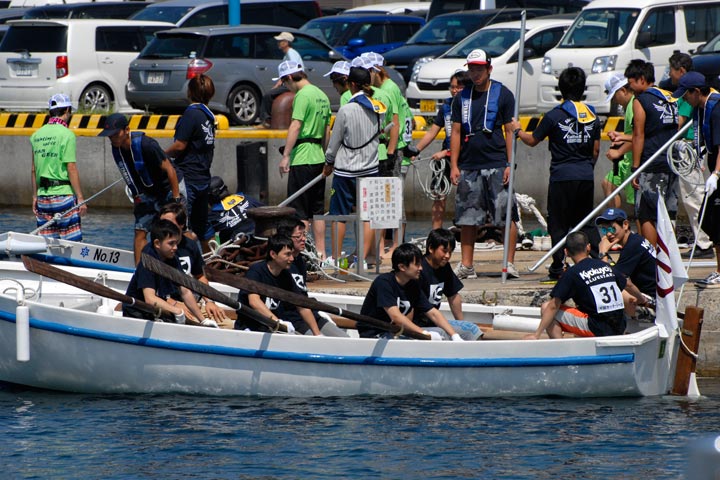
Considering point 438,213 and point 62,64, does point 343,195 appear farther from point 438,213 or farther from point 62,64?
point 62,64

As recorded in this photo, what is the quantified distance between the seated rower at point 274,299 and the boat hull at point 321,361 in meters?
0.29

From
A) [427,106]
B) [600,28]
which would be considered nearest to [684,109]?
[600,28]

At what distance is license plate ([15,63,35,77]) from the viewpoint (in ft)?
70.7

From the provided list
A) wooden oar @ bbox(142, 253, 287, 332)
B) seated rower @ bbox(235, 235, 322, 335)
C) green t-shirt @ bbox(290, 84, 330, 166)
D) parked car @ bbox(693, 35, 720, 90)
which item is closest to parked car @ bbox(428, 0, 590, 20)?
parked car @ bbox(693, 35, 720, 90)

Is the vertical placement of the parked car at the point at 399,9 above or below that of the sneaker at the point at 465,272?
above

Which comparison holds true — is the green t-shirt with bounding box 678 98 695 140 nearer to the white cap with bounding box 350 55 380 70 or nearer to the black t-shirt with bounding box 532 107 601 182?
the black t-shirt with bounding box 532 107 601 182

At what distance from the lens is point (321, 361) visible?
9.60 meters

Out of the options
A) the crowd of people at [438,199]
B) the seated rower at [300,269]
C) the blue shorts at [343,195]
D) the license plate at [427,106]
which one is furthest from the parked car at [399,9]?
the seated rower at [300,269]

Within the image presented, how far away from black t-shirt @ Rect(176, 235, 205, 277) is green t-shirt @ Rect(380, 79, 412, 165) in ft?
9.72

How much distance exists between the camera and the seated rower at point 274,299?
9719 mm

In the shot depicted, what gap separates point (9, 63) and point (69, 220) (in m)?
9.79

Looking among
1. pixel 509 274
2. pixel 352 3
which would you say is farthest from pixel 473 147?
pixel 352 3

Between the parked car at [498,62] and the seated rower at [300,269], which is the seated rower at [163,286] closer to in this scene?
the seated rower at [300,269]

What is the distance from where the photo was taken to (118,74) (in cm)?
2219
